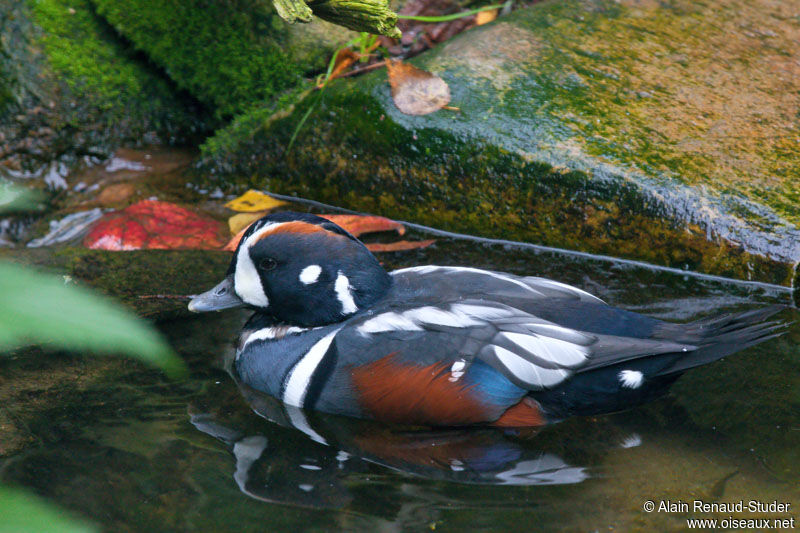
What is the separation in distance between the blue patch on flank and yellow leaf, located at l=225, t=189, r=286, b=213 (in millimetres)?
2671

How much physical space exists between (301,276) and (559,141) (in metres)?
1.99

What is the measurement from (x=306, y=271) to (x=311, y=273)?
24 mm

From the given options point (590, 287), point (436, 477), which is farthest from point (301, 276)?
point (590, 287)

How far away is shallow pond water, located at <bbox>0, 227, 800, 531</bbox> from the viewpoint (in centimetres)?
244

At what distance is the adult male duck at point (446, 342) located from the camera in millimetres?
2891

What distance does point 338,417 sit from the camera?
3.08 m

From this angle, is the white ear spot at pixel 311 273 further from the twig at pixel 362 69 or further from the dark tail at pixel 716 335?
A: the twig at pixel 362 69

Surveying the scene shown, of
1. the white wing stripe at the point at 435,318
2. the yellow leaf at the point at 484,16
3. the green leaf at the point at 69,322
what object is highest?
the green leaf at the point at 69,322

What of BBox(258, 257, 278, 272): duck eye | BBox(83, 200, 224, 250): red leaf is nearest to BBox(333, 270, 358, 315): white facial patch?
BBox(258, 257, 278, 272): duck eye

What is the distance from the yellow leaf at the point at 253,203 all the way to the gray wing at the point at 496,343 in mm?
2309

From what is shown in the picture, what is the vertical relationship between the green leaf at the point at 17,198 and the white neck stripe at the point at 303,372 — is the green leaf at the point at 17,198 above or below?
above

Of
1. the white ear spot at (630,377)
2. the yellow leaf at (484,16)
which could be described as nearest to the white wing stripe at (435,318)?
the white ear spot at (630,377)

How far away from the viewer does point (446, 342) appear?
2932 mm

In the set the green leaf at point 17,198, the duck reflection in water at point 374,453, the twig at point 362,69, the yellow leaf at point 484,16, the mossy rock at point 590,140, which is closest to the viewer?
the green leaf at point 17,198
